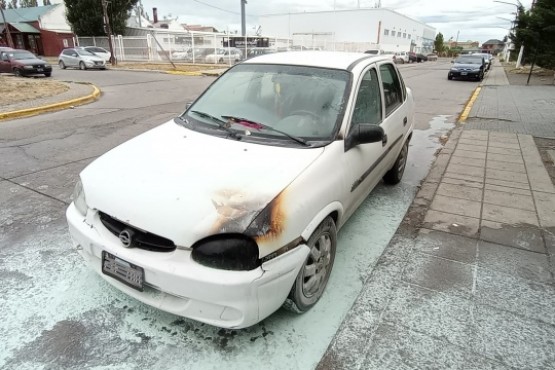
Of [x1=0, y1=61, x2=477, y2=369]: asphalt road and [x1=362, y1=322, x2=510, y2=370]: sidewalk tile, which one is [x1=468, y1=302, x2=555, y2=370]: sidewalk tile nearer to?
[x1=362, y1=322, x2=510, y2=370]: sidewalk tile

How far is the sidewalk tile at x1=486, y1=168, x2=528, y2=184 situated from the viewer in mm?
5402

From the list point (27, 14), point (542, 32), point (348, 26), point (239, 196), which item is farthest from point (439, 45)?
point (239, 196)

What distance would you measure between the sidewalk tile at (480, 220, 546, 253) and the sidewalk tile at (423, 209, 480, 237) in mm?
86

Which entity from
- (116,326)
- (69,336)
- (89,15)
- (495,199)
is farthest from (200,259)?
(89,15)

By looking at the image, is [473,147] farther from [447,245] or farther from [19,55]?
[19,55]

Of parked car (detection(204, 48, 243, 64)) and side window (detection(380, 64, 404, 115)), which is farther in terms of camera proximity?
parked car (detection(204, 48, 243, 64))

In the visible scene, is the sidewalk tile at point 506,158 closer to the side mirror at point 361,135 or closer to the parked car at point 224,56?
the side mirror at point 361,135

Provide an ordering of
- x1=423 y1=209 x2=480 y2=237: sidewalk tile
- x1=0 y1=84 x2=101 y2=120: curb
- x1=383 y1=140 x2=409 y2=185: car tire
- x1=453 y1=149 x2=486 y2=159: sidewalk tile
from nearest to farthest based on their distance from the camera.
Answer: x1=423 y1=209 x2=480 y2=237: sidewalk tile, x1=383 y1=140 x2=409 y2=185: car tire, x1=453 y1=149 x2=486 y2=159: sidewalk tile, x1=0 y1=84 x2=101 y2=120: curb

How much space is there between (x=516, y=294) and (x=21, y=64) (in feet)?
75.9

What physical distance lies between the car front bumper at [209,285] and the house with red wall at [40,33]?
45986 mm

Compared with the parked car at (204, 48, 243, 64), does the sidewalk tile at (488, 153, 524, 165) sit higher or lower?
lower

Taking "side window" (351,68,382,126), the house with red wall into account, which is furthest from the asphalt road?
the house with red wall

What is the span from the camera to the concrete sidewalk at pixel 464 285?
2.34 meters

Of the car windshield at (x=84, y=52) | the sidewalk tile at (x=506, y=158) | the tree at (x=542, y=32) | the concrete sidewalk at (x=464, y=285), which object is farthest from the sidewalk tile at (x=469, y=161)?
the car windshield at (x=84, y=52)
